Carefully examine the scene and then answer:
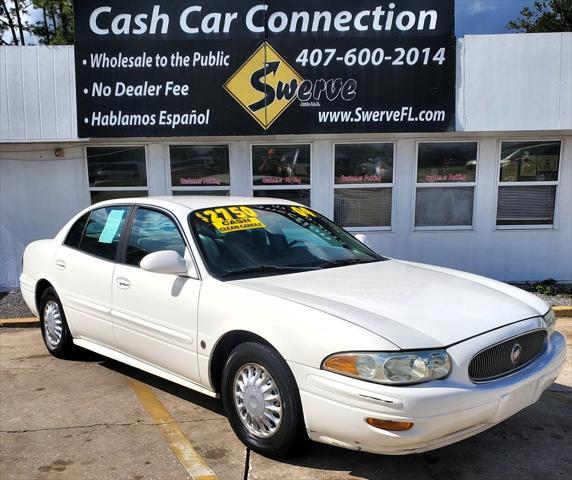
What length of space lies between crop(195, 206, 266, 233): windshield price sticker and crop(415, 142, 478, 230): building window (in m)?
4.72

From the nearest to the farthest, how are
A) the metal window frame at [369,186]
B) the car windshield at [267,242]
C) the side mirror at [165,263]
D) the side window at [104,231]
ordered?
the side mirror at [165,263]
the car windshield at [267,242]
the side window at [104,231]
the metal window frame at [369,186]

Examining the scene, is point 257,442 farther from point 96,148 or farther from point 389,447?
point 96,148

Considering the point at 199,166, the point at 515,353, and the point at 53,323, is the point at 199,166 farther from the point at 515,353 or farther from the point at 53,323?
the point at 515,353

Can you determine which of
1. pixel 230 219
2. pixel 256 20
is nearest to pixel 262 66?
pixel 256 20

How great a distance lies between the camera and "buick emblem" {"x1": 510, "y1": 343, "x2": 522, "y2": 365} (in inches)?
121

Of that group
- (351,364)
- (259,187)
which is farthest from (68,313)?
(259,187)

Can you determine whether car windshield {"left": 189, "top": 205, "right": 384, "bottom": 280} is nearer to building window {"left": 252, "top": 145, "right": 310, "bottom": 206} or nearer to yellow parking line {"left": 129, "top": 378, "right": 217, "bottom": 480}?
yellow parking line {"left": 129, "top": 378, "right": 217, "bottom": 480}

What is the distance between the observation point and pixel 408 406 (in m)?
2.63

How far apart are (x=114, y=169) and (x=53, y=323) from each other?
3.59 meters

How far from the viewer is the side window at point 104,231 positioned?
4.50 m

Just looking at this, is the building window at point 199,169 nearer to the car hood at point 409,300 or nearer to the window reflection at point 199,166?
the window reflection at point 199,166

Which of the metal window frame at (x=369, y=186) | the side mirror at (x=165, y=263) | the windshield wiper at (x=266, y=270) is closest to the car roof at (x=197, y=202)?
the side mirror at (x=165, y=263)

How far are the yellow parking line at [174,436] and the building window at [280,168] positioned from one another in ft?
13.9

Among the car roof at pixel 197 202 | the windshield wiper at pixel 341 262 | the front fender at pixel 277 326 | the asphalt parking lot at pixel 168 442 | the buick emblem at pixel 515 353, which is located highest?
the car roof at pixel 197 202
